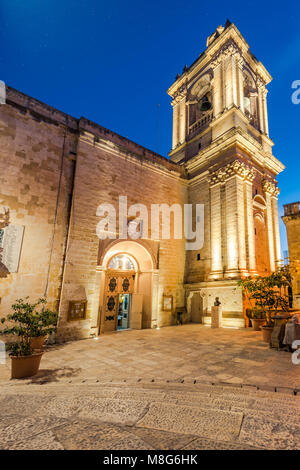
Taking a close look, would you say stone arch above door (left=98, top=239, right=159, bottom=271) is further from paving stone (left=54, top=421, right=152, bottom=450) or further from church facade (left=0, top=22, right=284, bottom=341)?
paving stone (left=54, top=421, right=152, bottom=450)

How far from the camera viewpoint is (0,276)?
25.2 feet

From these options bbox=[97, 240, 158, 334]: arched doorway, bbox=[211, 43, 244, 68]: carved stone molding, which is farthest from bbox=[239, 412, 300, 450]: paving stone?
bbox=[211, 43, 244, 68]: carved stone molding

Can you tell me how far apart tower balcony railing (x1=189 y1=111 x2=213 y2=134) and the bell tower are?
0.07 m

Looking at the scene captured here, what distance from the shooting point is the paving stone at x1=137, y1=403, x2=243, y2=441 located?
2.40 metres

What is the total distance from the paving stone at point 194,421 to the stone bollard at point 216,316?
8.37 m

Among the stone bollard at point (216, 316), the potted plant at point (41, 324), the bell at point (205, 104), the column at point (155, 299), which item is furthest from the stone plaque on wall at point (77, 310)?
the bell at point (205, 104)

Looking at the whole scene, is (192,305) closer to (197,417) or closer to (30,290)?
(30,290)

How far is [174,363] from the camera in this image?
5.21 m

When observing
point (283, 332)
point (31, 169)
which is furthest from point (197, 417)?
point (31, 169)

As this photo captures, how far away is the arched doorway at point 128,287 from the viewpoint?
1091 centimetres

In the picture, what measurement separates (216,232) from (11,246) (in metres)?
9.95

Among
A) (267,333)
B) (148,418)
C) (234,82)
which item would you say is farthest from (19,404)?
(234,82)
